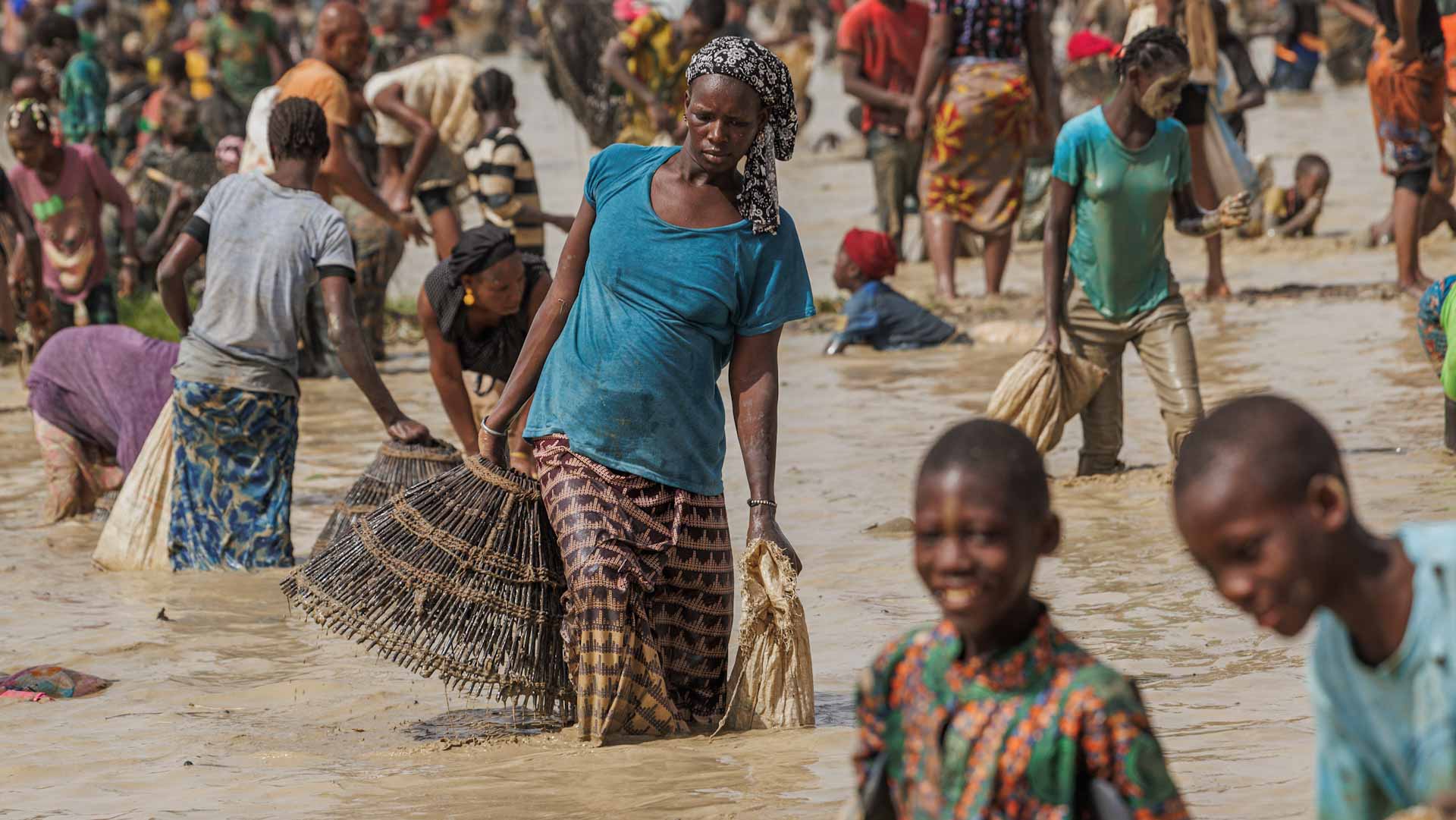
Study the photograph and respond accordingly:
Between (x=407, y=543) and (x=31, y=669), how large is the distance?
134 centimetres

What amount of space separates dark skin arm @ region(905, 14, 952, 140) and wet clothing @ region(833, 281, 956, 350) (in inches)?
35.3

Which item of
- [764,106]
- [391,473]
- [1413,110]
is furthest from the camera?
[1413,110]

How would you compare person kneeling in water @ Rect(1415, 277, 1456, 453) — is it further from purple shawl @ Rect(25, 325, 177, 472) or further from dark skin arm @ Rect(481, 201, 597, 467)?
purple shawl @ Rect(25, 325, 177, 472)

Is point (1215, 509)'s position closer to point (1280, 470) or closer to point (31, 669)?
point (1280, 470)

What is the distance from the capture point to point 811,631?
546 cm

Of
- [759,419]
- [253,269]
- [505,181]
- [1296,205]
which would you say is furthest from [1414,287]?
[759,419]

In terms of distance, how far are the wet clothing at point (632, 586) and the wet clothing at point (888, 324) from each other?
594 cm

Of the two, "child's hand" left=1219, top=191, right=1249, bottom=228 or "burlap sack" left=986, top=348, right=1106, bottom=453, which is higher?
"child's hand" left=1219, top=191, right=1249, bottom=228

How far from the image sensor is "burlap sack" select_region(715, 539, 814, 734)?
14.3ft

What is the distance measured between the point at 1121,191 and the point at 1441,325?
110cm

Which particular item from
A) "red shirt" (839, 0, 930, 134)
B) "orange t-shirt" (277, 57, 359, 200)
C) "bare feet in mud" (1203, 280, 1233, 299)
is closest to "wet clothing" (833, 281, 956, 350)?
"bare feet in mud" (1203, 280, 1233, 299)

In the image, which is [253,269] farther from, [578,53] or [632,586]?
[578,53]

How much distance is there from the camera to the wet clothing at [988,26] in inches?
409

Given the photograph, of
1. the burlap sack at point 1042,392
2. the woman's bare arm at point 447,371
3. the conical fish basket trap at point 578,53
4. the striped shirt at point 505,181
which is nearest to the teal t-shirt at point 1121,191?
the burlap sack at point 1042,392
